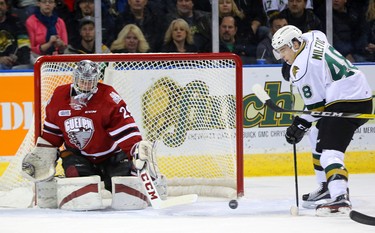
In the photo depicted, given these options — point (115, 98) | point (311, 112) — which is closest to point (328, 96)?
point (311, 112)

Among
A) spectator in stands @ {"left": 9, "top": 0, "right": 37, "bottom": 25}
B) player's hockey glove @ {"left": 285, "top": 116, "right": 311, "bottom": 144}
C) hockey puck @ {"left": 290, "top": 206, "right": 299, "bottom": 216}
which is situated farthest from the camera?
spectator in stands @ {"left": 9, "top": 0, "right": 37, "bottom": 25}

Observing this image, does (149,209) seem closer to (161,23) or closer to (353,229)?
(353,229)

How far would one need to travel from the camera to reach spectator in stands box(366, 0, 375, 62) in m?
7.64

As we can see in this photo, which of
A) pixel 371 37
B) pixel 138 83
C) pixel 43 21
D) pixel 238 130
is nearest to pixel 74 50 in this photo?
pixel 43 21

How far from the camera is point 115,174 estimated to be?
5539 mm

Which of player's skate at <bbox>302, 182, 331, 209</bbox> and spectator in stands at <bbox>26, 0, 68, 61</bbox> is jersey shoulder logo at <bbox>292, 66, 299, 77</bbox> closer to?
player's skate at <bbox>302, 182, 331, 209</bbox>

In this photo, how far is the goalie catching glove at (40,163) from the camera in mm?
Result: 5434

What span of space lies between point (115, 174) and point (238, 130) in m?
0.80

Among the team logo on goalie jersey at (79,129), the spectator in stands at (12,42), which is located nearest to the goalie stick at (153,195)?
the team logo on goalie jersey at (79,129)

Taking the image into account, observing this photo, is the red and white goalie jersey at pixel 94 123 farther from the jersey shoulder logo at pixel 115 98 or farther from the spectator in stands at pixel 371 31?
the spectator in stands at pixel 371 31

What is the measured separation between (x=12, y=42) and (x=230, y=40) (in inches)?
60.1

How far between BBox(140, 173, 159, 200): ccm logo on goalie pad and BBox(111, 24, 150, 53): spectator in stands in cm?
215

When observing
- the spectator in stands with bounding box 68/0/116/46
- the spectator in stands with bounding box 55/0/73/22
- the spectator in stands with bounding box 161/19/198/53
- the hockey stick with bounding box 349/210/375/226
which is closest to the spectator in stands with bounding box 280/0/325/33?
the spectator in stands with bounding box 161/19/198/53

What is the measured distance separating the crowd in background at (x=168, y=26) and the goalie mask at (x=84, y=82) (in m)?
1.59
